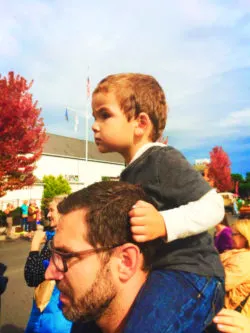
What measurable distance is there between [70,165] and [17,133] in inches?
1033

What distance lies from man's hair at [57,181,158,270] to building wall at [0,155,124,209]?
113ft

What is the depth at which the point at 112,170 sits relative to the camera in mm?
51875

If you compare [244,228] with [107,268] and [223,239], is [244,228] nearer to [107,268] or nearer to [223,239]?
[223,239]

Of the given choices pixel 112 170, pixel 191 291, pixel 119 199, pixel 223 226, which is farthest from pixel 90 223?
pixel 112 170

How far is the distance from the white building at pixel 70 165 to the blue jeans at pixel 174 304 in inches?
1363

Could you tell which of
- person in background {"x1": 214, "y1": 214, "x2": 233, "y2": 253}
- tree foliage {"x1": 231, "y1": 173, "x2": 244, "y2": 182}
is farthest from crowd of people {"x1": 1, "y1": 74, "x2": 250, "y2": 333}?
tree foliage {"x1": 231, "y1": 173, "x2": 244, "y2": 182}

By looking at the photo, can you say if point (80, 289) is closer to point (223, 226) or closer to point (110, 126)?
point (110, 126)

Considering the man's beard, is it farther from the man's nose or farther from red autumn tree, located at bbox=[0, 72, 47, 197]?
red autumn tree, located at bbox=[0, 72, 47, 197]

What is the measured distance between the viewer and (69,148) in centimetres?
4784

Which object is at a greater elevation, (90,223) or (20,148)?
(20,148)

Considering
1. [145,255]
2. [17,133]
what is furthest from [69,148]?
[145,255]

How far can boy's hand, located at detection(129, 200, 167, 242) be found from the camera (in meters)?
1.47

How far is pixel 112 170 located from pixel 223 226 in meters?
46.4

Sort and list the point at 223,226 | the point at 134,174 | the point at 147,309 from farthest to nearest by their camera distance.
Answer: the point at 223,226 → the point at 134,174 → the point at 147,309
